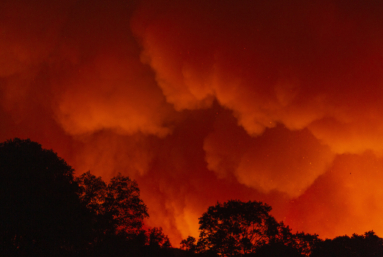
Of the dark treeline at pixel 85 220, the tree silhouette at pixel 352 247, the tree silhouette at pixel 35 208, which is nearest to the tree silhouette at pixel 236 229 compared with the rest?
the dark treeline at pixel 85 220

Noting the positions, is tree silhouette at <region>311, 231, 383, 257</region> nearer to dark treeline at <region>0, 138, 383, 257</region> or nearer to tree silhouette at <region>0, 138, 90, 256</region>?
dark treeline at <region>0, 138, 383, 257</region>

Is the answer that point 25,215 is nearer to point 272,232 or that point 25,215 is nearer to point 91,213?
point 91,213

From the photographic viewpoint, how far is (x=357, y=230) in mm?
106688

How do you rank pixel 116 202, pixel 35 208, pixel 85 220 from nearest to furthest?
pixel 35 208
pixel 85 220
pixel 116 202

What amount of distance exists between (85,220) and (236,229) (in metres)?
22.5

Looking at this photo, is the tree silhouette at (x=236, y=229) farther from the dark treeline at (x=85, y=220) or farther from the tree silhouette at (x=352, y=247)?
the tree silhouette at (x=352, y=247)

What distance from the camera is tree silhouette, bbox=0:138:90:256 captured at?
3384cm

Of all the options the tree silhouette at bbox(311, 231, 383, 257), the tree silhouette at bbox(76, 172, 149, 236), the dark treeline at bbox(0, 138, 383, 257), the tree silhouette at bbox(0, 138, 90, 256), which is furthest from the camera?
the tree silhouette at bbox(311, 231, 383, 257)

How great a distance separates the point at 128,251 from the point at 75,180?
12.0 meters

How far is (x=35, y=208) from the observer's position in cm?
3444

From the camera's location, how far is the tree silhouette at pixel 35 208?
111 feet

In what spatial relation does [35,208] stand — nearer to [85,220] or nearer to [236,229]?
[85,220]

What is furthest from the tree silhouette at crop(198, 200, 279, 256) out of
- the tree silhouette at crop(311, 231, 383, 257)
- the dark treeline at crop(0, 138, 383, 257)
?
the tree silhouette at crop(311, 231, 383, 257)

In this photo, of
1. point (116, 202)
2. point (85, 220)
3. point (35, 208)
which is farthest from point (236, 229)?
point (35, 208)
